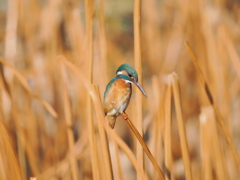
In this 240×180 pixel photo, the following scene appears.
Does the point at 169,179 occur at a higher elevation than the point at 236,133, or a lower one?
lower

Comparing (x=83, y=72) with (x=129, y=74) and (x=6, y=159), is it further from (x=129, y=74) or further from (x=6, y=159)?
(x=129, y=74)

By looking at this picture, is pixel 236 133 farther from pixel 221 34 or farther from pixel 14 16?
pixel 14 16

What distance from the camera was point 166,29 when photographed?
1542 millimetres

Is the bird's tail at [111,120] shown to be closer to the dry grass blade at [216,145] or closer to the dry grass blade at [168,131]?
the dry grass blade at [168,131]

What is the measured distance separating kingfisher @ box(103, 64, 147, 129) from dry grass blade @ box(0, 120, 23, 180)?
0.61 ft

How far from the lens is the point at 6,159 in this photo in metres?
0.76

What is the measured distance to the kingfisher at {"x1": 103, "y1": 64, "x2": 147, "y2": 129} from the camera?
41 cm

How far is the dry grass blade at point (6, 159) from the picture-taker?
1.83 ft

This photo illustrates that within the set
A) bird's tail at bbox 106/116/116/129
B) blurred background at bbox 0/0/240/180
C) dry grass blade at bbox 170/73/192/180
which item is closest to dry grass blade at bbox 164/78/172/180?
dry grass blade at bbox 170/73/192/180

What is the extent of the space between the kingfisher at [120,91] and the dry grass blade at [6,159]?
0.61 feet

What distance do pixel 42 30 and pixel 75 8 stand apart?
290 millimetres

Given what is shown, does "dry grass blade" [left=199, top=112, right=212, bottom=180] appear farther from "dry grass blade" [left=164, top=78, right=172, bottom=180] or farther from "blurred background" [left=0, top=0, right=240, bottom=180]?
"blurred background" [left=0, top=0, right=240, bottom=180]

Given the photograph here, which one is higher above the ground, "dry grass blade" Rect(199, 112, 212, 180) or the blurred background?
the blurred background

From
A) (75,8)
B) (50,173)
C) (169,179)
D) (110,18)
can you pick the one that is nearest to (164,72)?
(75,8)
